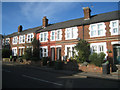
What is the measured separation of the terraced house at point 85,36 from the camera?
14.6m

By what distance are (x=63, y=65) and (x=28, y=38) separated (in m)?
13.6

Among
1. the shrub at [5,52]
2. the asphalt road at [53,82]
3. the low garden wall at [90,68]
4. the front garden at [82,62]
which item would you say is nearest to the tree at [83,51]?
the front garden at [82,62]

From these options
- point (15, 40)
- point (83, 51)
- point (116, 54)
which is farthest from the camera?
point (15, 40)

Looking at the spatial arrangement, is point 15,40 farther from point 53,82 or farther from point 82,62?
point 53,82

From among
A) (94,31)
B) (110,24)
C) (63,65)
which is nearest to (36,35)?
(63,65)

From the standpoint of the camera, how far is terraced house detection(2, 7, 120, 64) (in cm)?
1462

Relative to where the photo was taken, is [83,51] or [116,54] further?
[83,51]

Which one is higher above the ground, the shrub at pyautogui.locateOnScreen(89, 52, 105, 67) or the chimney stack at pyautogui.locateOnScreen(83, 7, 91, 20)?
the chimney stack at pyautogui.locateOnScreen(83, 7, 91, 20)

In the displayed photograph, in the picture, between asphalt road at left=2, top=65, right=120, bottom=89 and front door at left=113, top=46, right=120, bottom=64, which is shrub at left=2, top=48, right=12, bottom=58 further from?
front door at left=113, top=46, right=120, bottom=64

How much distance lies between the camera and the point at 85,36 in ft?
55.7

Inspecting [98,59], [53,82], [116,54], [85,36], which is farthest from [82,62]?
[53,82]

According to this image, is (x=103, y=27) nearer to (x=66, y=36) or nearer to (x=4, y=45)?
(x=66, y=36)

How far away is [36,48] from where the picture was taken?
2203 cm

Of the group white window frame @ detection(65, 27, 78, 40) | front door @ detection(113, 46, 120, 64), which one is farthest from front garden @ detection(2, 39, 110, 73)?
front door @ detection(113, 46, 120, 64)
